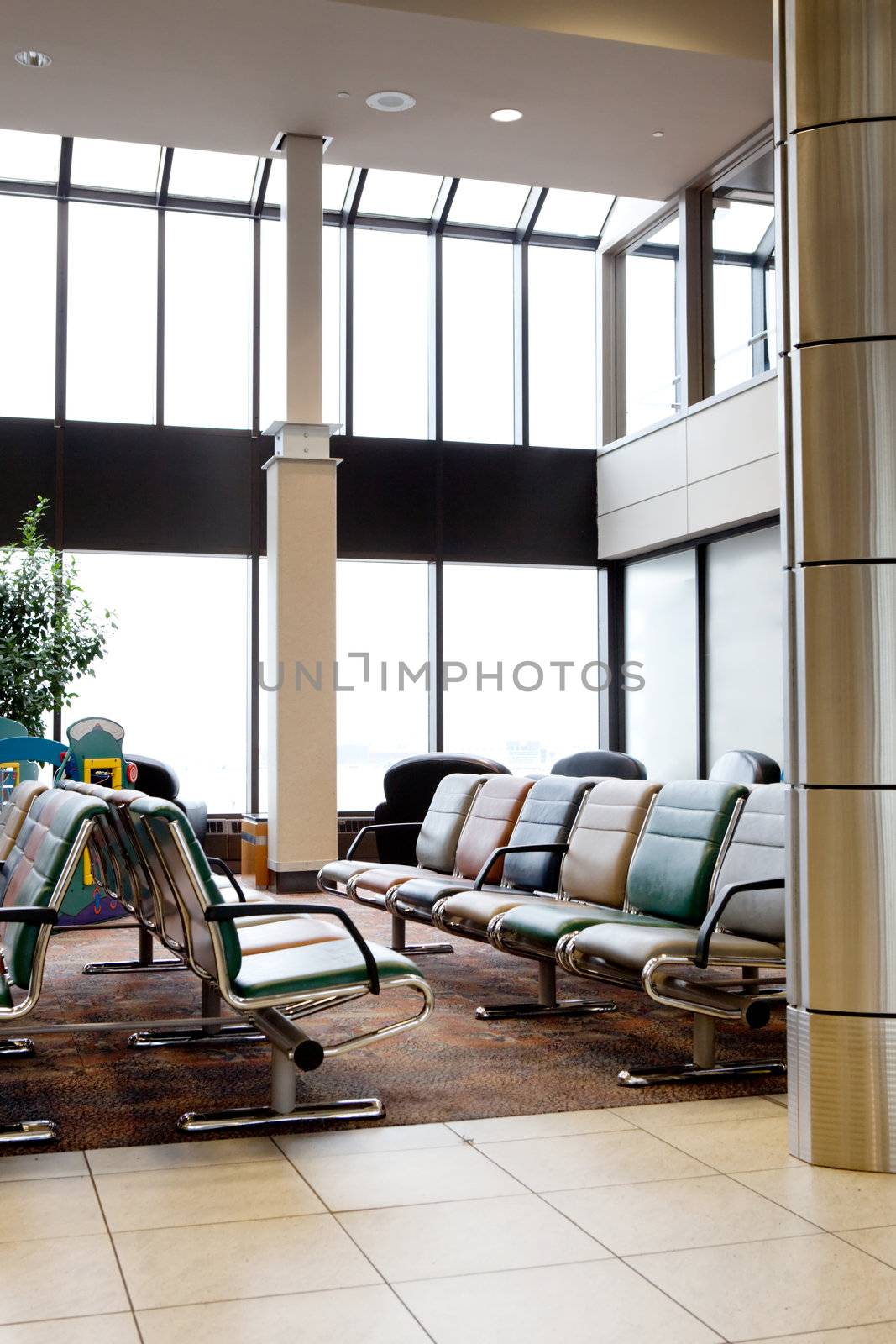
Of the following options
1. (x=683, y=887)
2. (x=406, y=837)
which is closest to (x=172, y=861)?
(x=683, y=887)

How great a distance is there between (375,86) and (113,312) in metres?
3.21

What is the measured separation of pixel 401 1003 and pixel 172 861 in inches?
76.2

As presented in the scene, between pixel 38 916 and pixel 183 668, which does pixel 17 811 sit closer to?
pixel 38 916

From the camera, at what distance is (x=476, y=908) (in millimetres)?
4715

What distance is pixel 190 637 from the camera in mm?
10359

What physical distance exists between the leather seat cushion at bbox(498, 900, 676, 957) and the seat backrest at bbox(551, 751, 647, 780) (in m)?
3.94

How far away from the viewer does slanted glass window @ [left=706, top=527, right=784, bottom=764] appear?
8727mm

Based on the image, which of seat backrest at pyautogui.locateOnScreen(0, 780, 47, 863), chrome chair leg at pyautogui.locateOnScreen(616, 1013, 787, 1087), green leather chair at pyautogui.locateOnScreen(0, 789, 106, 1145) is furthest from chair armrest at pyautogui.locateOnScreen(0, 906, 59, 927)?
chrome chair leg at pyautogui.locateOnScreen(616, 1013, 787, 1087)

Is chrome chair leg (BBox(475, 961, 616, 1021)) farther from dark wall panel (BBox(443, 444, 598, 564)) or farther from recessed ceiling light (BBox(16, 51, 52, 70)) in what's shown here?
dark wall panel (BBox(443, 444, 598, 564))

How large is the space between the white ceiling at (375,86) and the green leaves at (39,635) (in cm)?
266

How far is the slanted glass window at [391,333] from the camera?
35.2ft

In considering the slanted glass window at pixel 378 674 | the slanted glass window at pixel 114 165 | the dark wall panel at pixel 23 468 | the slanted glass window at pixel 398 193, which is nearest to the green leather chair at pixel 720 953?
the slanted glass window at pixel 378 674

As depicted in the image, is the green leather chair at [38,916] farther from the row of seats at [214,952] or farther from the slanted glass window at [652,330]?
the slanted glass window at [652,330]

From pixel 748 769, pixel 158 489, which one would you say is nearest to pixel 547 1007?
pixel 748 769
